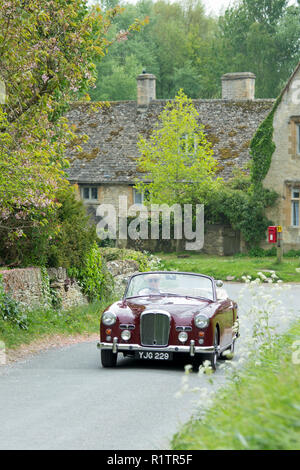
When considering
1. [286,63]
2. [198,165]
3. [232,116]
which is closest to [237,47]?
[286,63]

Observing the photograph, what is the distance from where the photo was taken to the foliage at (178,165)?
44.4 m

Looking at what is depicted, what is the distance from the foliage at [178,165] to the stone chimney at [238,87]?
28.3 feet

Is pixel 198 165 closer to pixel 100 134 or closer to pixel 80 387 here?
pixel 100 134

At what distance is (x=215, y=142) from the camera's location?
50969 mm

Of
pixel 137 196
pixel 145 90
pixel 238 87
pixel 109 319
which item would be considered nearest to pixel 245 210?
pixel 137 196

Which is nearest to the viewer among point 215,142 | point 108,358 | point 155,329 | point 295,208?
point 155,329

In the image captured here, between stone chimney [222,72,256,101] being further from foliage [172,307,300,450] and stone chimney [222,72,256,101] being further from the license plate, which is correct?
foliage [172,307,300,450]

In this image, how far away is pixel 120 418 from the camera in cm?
948

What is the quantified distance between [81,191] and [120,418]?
43.1 m

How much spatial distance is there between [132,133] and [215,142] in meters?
5.44

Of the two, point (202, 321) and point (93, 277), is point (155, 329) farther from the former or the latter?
point (93, 277)

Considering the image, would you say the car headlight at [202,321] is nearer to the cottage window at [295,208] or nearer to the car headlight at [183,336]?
the car headlight at [183,336]

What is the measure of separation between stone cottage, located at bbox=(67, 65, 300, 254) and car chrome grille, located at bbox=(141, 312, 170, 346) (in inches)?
1224

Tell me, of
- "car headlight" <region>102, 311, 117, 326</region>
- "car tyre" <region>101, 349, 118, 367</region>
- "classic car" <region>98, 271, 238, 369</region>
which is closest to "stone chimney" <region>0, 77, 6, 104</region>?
"classic car" <region>98, 271, 238, 369</region>
